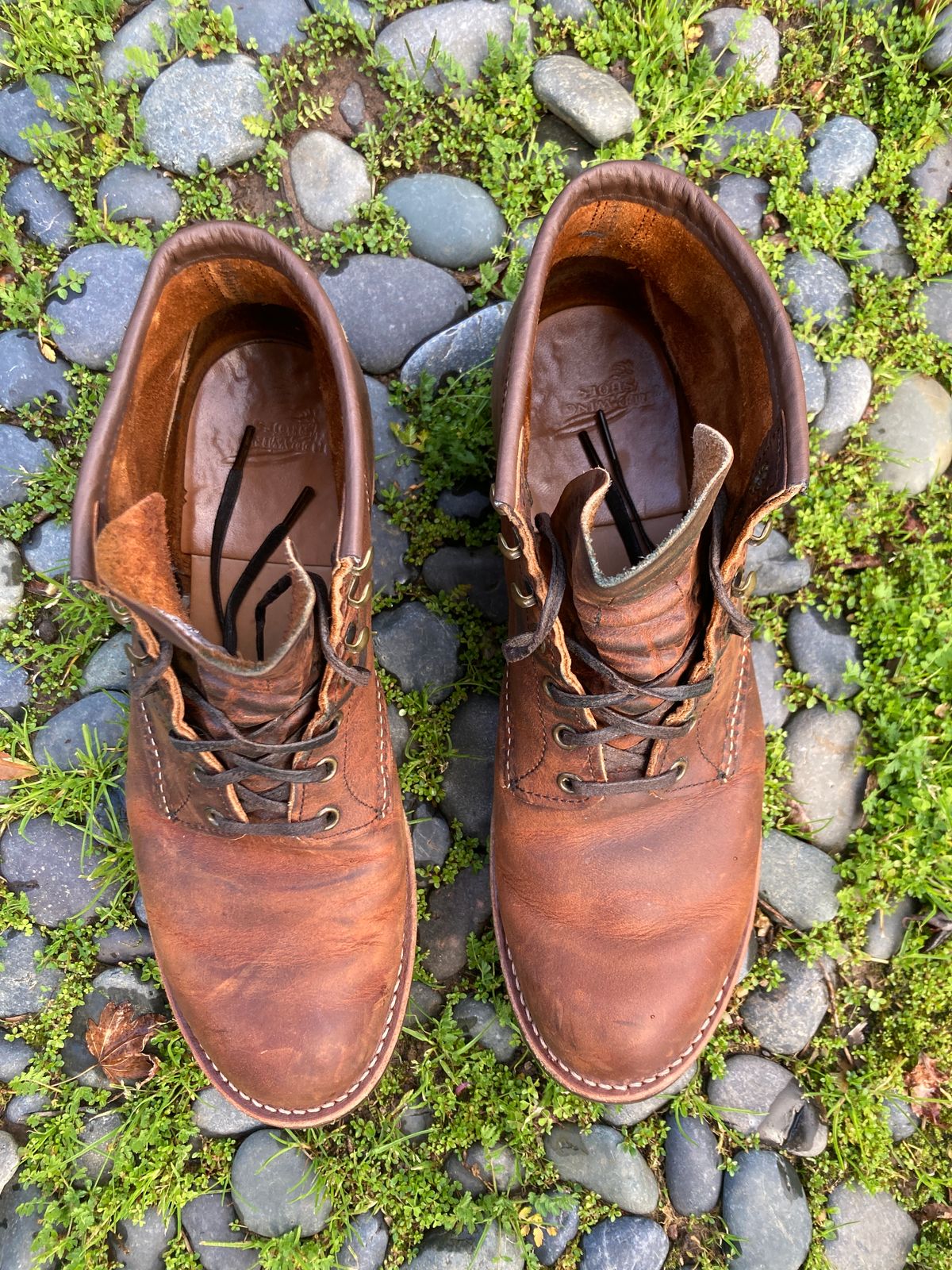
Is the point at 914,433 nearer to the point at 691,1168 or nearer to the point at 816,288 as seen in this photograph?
the point at 816,288

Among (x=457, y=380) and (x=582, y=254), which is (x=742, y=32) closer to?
(x=582, y=254)

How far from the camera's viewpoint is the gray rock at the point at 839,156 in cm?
304

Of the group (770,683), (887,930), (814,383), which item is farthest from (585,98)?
(887,930)

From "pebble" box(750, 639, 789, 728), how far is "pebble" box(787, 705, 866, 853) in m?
0.07

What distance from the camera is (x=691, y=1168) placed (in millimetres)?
2752

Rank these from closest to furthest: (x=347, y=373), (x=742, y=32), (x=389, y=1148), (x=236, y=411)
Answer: (x=347, y=373), (x=236, y=411), (x=389, y=1148), (x=742, y=32)

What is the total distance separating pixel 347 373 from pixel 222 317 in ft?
1.84

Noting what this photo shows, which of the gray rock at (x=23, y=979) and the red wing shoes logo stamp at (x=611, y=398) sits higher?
the red wing shoes logo stamp at (x=611, y=398)

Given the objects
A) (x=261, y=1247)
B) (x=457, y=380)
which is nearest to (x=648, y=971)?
(x=261, y=1247)

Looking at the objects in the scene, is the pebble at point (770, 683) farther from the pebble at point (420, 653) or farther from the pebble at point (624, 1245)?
the pebble at point (624, 1245)

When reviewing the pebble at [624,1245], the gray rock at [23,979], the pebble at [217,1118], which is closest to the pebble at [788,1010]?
the pebble at [624,1245]

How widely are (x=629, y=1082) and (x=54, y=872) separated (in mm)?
1994

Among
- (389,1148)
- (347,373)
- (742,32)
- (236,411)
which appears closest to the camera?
(347,373)

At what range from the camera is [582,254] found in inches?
94.5
